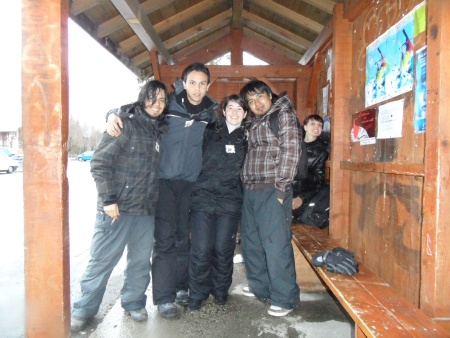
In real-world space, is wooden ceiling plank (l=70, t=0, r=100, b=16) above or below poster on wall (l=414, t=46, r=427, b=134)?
above

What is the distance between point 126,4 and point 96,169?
5.47 ft

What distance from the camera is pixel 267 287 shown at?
118 inches

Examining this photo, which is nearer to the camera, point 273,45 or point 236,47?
point 236,47

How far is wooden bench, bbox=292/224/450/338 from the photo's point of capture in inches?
64.1

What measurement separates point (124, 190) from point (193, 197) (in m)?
0.61

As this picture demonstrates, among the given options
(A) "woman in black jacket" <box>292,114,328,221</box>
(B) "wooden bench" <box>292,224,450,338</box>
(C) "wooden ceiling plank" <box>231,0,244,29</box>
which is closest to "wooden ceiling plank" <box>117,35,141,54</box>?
(C) "wooden ceiling plank" <box>231,0,244,29</box>

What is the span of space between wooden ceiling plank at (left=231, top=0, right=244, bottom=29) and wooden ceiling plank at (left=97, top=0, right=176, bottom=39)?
0.96 metres

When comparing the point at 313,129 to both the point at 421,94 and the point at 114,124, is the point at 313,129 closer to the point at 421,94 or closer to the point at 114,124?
the point at 421,94

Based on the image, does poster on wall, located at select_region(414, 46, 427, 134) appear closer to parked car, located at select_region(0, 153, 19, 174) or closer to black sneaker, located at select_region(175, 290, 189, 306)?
black sneaker, located at select_region(175, 290, 189, 306)

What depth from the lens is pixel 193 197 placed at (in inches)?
111

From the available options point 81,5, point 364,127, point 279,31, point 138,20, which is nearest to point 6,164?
point 81,5

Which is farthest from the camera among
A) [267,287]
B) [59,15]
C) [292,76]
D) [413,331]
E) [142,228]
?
[292,76]

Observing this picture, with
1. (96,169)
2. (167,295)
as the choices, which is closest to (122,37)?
(96,169)

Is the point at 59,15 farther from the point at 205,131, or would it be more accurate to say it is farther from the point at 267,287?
the point at 267,287
